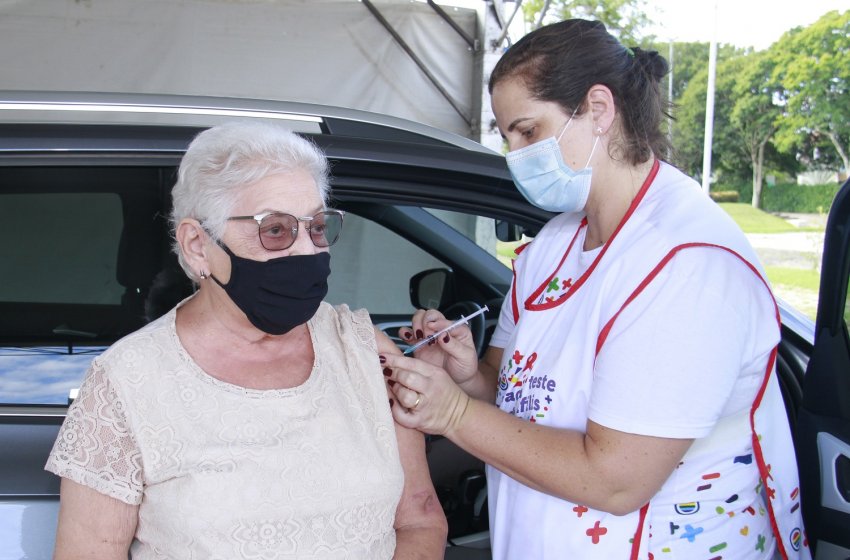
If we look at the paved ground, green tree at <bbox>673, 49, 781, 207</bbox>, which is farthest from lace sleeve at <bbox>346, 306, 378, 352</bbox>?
green tree at <bbox>673, 49, 781, 207</bbox>

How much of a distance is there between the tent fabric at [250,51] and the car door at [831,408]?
4.68 meters

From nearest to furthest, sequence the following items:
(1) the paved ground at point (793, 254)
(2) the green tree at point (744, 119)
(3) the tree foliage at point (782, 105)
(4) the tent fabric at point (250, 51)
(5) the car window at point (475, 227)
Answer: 1. (5) the car window at point (475, 227)
2. (4) the tent fabric at point (250, 51)
3. (1) the paved ground at point (793, 254)
4. (3) the tree foliage at point (782, 105)
5. (2) the green tree at point (744, 119)

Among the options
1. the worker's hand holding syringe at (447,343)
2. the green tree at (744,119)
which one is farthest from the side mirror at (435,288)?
the green tree at (744,119)

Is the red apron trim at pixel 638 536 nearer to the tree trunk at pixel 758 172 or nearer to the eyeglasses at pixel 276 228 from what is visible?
the eyeglasses at pixel 276 228

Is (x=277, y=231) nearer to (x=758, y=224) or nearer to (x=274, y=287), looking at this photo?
(x=274, y=287)

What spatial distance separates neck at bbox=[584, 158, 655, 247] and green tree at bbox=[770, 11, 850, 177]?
33.9 meters

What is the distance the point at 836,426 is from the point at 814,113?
3687 cm

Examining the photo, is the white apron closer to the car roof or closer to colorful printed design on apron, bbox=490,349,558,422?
colorful printed design on apron, bbox=490,349,558,422

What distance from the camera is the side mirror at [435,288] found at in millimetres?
2717

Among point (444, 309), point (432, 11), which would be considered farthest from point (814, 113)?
point (444, 309)

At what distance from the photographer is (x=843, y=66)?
1264 inches

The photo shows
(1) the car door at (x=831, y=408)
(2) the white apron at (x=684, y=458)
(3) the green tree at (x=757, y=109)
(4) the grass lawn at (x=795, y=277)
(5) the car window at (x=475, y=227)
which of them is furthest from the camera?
(3) the green tree at (x=757, y=109)

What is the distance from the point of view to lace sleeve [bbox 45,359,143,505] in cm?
139

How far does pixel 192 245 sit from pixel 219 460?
440 millimetres
